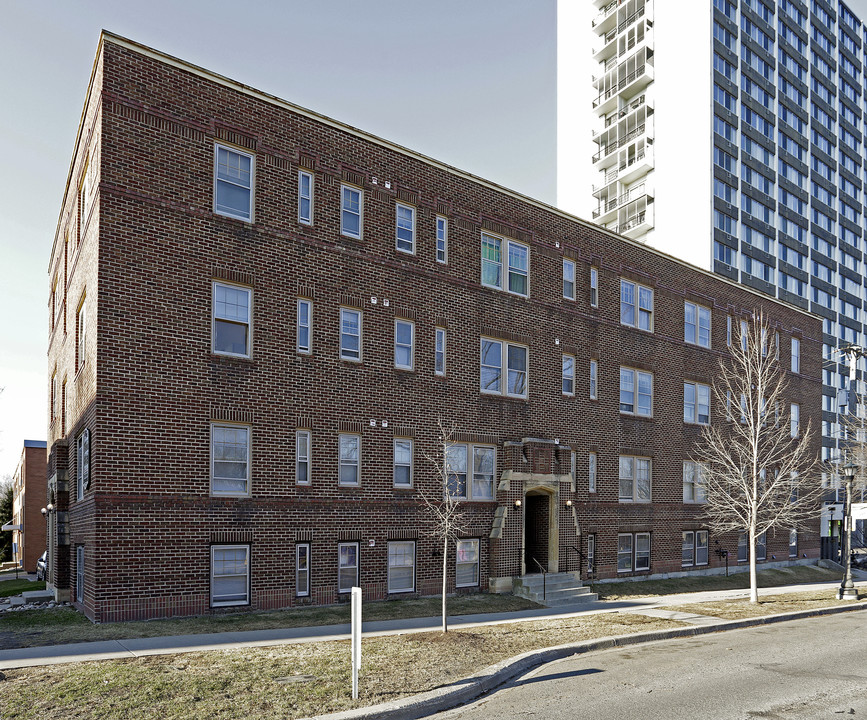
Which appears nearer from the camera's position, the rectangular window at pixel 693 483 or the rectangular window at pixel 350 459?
the rectangular window at pixel 350 459

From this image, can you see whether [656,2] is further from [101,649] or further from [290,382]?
[101,649]

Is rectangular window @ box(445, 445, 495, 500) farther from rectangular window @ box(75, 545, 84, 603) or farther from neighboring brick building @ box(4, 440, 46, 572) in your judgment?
neighboring brick building @ box(4, 440, 46, 572)

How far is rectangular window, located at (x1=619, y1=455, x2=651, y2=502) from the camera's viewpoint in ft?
93.5

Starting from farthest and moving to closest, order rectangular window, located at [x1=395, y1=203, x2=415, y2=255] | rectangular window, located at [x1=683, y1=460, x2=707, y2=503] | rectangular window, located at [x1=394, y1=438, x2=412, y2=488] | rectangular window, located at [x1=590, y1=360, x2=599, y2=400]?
rectangular window, located at [x1=683, y1=460, x2=707, y2=503]
rectangular window, located at [x1=590, y1=360, x2=599, y2=400]
rectangular window, located at [x1=395, y1=203, x2=415, y2=255]
rectangular window, located at [x1=394, y1=438, x2=412, y2=488]

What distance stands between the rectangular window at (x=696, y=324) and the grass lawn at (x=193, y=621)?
16.0m

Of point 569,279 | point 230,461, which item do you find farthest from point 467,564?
point 569,279

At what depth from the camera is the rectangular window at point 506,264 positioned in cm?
2462

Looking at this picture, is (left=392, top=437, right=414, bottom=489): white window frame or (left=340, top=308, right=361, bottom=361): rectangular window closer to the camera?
(left=340, top=308, right=361, bottom=361): rectangular window

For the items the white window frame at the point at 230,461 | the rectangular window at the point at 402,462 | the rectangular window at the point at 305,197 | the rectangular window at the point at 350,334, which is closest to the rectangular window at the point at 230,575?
the white window frame at the point at 230,461

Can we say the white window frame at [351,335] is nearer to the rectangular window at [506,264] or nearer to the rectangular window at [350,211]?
the rectangular window at [350,211]

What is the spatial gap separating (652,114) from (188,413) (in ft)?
177

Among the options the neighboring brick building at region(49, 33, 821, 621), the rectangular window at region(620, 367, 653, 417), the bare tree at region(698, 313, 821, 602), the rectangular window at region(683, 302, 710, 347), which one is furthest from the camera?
the rectangular window at region(683, 302, 710, 347)

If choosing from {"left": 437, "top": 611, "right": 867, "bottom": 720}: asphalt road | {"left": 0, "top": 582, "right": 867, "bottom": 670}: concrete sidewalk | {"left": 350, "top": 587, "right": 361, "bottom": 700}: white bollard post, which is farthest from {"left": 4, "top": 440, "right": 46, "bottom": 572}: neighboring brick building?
{"left": 350, "top": 587, "right": 361, "bottom": 700}: white bollard post

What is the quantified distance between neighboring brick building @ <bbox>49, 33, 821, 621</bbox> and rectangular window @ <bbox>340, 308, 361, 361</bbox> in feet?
0.33
